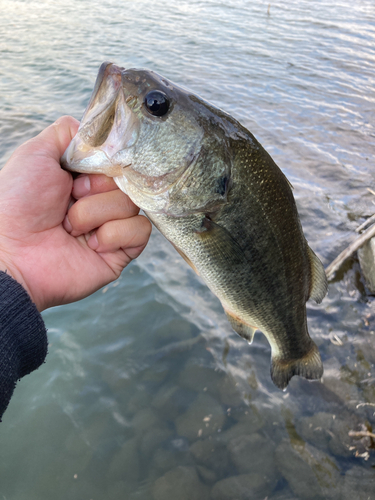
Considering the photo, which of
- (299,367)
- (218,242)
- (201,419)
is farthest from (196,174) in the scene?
(201,419)

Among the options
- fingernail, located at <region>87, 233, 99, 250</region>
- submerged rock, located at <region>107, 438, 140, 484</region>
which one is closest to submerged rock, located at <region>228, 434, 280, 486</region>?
submerged rock, located at <region>107, 438, 140, 484</region>

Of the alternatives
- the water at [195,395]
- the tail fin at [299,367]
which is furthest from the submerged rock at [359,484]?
the tail fin at [299,367]

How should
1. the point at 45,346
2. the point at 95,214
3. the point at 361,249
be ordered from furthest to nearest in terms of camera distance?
1. the point at 361,249
2. the point at 95,214
3. the point at 45,346

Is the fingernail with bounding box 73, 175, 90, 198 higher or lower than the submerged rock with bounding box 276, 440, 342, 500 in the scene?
higher

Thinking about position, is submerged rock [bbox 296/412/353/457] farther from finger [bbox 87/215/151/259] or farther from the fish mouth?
the fish mouth

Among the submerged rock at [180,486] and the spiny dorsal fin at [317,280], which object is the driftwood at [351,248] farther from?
the submerged rock at [180,486]

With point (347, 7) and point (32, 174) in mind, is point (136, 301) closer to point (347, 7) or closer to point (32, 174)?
point (32, 174)

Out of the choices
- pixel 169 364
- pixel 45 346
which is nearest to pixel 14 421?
pixel 169 364
